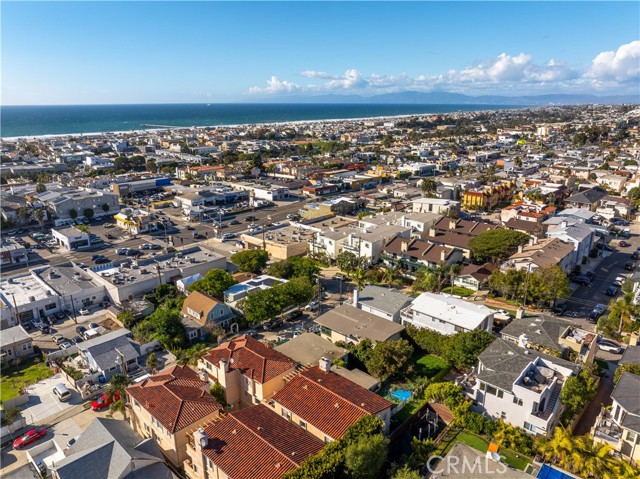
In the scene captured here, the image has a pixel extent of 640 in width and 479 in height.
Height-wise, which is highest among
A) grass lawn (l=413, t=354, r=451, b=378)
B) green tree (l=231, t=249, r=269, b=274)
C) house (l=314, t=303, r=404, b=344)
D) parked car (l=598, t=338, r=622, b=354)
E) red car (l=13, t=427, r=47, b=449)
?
green tree (l=231, t=249, r=269, b=274)

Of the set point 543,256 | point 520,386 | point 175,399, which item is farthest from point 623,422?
point 543,256

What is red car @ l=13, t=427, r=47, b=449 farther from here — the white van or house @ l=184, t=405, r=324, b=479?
house @ l=184, t=405, r=324, b=479

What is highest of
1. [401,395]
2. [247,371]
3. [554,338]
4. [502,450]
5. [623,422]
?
[247,371]

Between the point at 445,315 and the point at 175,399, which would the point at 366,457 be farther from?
the point at 445,315

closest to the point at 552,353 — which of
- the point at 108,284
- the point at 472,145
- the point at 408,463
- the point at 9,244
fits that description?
the point at 408,463

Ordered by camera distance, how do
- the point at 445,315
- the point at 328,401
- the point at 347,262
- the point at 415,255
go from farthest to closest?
1. the point at 415,255
2. the point at 347,262
3. the point at 445,315
4. the point at 328,401

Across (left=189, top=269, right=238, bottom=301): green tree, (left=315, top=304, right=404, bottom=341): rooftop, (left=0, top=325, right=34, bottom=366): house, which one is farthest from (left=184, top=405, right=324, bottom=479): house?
(left=0, top=325, right=34, bottom=366): house
